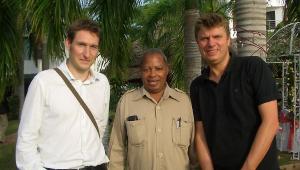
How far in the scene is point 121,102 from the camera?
3.84 metres

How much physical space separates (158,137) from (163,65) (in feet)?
1.75

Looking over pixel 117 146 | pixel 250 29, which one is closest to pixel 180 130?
pixel 117 146

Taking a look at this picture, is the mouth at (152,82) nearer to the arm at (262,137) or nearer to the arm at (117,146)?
the arm at (117,146)

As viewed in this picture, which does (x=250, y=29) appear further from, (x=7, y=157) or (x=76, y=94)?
(x=7, y=157)

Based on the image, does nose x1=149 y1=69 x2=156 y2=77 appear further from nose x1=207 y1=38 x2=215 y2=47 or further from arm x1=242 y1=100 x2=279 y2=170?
arm x1=242 y1=100 x2=279 y2=170

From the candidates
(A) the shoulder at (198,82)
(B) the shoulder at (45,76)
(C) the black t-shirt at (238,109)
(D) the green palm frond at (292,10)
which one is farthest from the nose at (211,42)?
(D) the green palm frond at (292,10)

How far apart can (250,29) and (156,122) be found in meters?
2.24

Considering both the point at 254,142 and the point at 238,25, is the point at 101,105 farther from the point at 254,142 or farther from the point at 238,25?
the point at 238,25

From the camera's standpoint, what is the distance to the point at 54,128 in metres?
3.26

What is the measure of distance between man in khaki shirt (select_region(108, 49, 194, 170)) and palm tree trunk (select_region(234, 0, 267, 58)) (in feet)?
6.16

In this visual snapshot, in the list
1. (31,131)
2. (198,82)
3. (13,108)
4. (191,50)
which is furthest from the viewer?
(13,108)

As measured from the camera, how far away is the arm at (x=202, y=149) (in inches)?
134

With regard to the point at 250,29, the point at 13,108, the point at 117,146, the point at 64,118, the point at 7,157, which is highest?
the point at 250,29

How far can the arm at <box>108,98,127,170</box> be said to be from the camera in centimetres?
384
